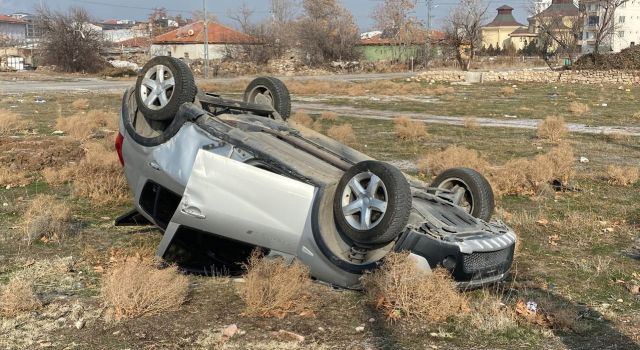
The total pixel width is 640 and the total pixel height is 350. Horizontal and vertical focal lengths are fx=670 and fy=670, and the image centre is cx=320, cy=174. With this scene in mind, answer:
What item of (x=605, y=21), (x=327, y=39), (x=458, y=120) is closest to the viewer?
(x=458, y=120)

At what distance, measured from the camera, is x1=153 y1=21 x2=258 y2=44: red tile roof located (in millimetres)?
77562

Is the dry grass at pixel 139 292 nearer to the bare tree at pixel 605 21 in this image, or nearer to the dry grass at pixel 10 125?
the dry grass at pixel 10 125

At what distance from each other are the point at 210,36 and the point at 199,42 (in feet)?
4.96

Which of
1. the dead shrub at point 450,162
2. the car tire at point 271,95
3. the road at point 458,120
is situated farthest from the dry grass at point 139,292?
the road at point 458,120

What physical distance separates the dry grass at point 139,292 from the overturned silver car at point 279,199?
Answer: 1.74ft

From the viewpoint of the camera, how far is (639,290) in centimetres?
577

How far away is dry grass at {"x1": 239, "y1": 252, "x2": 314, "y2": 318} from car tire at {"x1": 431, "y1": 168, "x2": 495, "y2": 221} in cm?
174

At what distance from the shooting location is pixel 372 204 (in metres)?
5.02

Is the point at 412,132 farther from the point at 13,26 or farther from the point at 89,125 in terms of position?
the point at 13,26

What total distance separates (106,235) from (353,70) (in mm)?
64920

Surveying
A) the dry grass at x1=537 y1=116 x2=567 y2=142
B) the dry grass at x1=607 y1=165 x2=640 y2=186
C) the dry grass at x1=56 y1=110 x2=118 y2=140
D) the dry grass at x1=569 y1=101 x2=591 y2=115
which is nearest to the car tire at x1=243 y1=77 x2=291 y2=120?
the dry grass at x1=607 y1=165 x2=640 y2=186

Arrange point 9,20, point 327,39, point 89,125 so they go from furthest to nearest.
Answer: point 9,20, point 327,39, point 89,125

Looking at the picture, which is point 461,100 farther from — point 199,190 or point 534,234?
point 199,190

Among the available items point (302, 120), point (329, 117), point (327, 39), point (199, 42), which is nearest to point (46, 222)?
point (302, 120)
